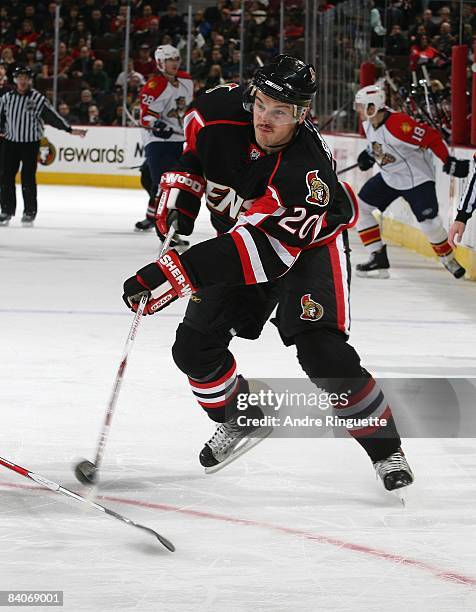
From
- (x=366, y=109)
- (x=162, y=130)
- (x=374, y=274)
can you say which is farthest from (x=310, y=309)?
(x=162, y=130)

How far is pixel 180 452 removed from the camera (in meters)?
3.65

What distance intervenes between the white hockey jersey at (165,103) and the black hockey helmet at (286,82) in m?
6.85

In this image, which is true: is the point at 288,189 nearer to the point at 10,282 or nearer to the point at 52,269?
the point at 10,282

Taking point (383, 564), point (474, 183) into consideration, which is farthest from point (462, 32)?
point (383, 564)

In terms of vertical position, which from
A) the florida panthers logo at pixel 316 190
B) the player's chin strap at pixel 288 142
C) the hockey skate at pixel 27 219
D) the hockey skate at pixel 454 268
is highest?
the player's chin strap at pixel 288 142

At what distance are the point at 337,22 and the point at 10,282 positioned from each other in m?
6.72

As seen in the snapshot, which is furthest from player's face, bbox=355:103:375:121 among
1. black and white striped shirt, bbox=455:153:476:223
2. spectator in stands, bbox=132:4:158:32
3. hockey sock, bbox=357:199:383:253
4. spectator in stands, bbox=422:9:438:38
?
spectator in stands, bbox=132:4:158:32

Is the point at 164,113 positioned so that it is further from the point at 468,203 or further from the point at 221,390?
the point at 221,390

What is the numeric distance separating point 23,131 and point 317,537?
8.27 m

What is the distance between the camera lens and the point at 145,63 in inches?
639

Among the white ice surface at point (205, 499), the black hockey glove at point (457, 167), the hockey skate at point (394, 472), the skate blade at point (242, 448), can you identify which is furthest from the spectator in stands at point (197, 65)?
the hockey skate at point (394, 472)

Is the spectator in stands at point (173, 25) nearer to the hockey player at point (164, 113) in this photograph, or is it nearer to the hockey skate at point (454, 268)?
the hockey player at point (164, 113)

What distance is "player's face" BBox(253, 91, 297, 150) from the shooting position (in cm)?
304

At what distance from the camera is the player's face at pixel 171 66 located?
9855 mm
